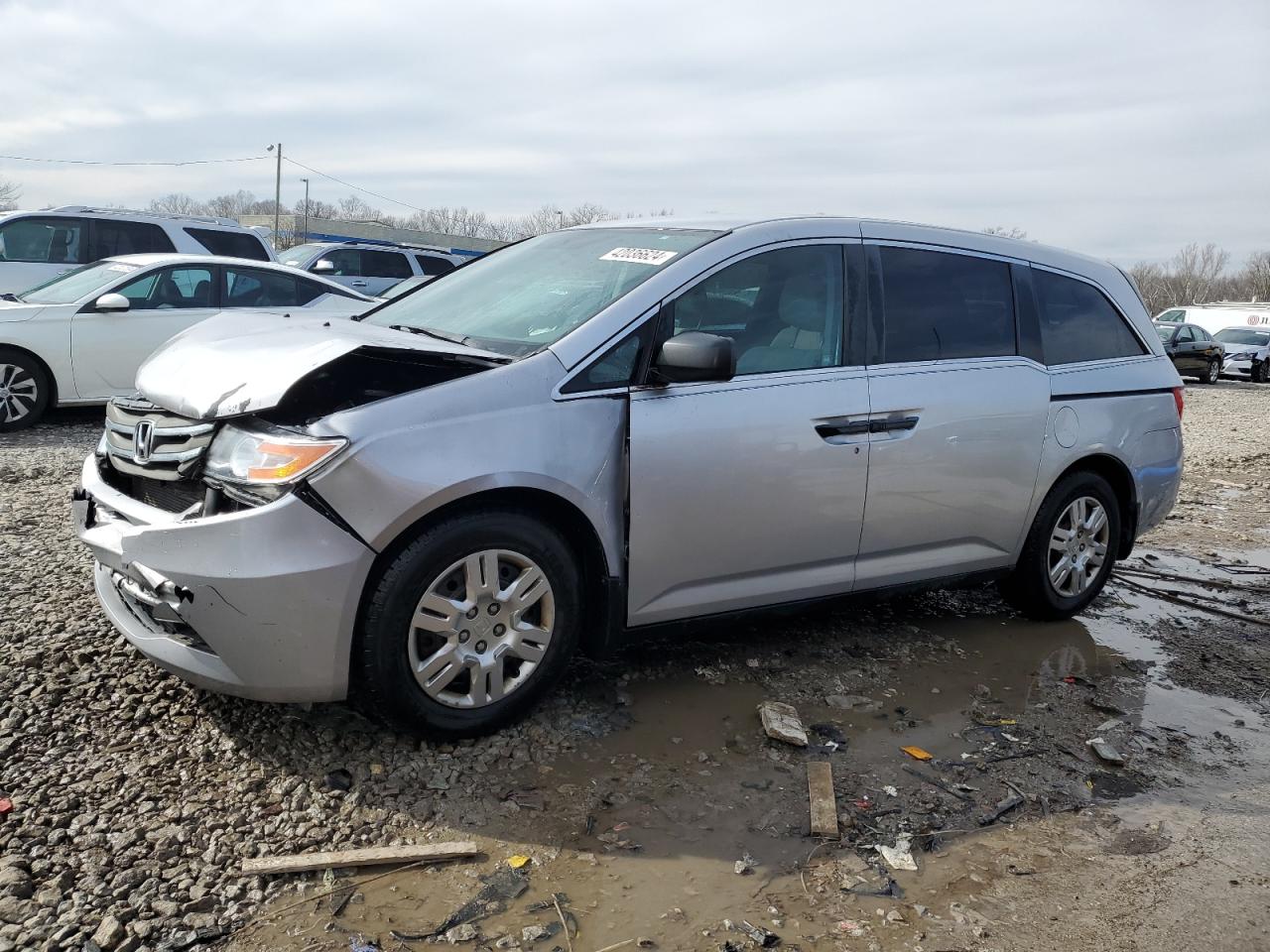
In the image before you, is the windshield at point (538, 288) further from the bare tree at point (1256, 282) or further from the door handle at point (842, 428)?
the bare tree at point (1256, 282)

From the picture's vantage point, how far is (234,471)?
10.6 feet

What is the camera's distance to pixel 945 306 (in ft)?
15.6

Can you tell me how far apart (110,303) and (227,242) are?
3.82 meters

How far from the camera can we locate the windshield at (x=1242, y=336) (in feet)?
98.9

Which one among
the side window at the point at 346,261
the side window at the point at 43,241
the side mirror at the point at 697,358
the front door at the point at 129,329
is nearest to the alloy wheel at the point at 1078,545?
the side mirror at the point at 697,358

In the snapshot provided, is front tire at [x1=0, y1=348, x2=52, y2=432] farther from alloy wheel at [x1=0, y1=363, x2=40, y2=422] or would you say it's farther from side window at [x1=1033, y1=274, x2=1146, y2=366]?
side window at [x1=1033, y1=274, x2=1146, y2=366]

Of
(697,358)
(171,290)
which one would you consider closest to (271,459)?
(697,358)

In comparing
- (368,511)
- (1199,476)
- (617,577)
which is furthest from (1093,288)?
(1199,476)

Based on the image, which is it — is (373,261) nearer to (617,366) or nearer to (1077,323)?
(1077,323)

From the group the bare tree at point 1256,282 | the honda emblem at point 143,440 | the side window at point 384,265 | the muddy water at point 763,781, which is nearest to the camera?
the muddy water at point 763,781

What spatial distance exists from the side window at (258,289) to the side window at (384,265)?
850cm

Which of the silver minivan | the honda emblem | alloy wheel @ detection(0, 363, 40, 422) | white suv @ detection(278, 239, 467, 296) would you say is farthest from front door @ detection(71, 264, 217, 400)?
white suv @ detection(278, 239, 467, 296)

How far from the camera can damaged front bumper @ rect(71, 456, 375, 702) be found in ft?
10.3

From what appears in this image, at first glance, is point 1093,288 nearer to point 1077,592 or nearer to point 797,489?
point 1077,592
